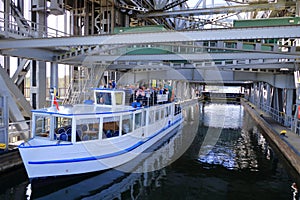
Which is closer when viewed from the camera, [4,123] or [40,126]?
[4,123]

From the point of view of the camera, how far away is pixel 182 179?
40.1 feet

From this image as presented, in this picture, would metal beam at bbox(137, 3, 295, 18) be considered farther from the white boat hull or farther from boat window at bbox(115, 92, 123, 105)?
the white boat hull

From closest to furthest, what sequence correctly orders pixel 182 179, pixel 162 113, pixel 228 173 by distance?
pixel 182 179 → pixel 228 173 → pixel 162 113

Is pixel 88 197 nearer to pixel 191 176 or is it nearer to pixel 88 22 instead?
pixel 191 176

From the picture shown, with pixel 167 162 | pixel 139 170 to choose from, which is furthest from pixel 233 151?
pixel 139 170

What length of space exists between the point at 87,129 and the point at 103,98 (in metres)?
3.43

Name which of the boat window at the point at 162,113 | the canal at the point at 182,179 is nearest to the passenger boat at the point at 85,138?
the canal at the point at 182,179

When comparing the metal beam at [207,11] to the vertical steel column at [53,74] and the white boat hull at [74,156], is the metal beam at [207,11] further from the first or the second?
the white boat hull at [74,156]

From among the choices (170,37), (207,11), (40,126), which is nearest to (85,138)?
(40,126)

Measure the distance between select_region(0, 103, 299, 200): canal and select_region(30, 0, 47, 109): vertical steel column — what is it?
799 centimetres

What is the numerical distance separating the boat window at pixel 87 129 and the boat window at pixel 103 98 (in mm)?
3074

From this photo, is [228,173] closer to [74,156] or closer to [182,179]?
[182,179]

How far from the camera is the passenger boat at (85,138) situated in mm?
10758

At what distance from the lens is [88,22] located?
2900 centimetres
